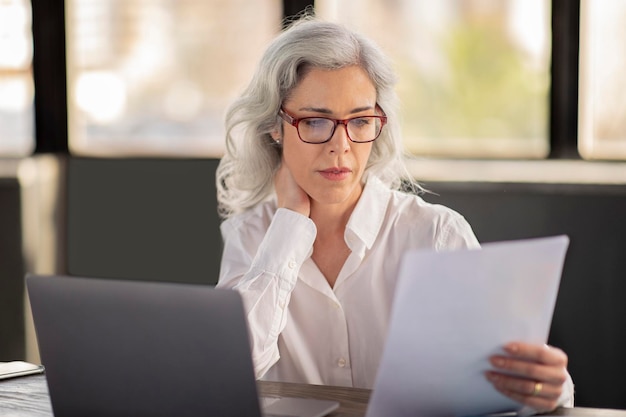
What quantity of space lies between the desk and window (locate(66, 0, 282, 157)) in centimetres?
274

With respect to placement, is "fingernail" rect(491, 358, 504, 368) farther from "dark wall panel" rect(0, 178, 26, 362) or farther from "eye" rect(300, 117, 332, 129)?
"dark wall panel" rect(0, 178, 26, 362)

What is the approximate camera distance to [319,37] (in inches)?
80.5

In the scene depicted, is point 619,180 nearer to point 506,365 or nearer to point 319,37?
point 319,37

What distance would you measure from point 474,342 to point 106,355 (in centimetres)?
49

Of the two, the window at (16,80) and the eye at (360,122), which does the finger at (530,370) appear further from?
the window at (16,80)

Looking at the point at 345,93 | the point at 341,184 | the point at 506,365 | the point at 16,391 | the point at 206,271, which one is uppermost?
the point at 345,93

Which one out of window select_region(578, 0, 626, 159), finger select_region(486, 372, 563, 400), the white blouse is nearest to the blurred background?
window select_region(578, 0, 626, 159)

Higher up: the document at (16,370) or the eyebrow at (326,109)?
the eyebrow at (326,109)

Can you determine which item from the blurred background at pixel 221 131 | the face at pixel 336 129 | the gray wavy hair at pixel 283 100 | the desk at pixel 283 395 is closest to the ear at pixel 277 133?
the gray wavy hair at pixel 283 100

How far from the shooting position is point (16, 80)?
4.65 meters

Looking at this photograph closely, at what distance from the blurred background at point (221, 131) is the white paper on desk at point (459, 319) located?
2.00 m

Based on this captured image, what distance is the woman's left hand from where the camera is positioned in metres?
1.28

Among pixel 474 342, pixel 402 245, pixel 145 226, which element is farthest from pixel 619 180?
pixel 474 342

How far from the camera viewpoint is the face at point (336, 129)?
199cm
